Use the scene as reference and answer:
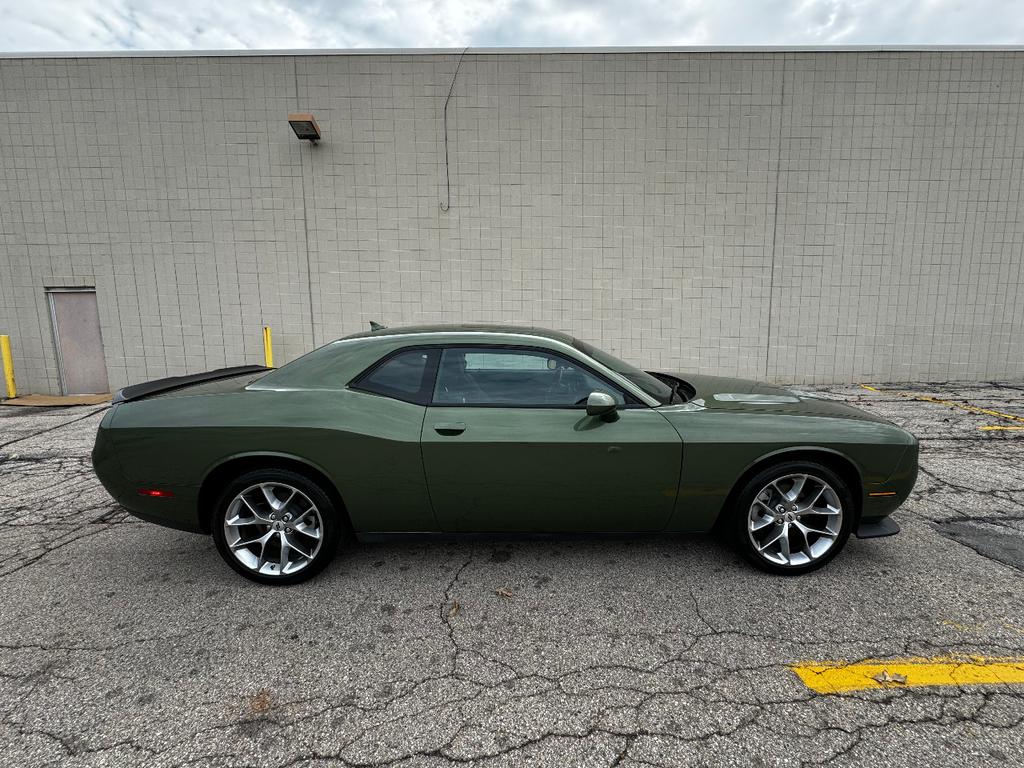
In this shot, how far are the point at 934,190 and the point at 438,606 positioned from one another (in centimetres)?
1084

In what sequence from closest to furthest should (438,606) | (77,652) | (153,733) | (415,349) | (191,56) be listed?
(153,733), (77,652), (438,606), (415,349), (191,56)

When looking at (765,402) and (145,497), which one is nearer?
(145,497)

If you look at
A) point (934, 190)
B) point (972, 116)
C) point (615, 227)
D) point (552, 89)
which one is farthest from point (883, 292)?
point (552, 89)

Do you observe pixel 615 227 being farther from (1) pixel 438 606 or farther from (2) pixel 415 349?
(1) pixel 438 606

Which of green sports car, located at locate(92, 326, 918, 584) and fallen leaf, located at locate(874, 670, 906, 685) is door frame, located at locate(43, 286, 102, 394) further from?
fallen leaf, located at locate(874, 670, 906, 685)

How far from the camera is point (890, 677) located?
2.00 m

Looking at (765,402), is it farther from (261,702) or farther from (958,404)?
(958,404)

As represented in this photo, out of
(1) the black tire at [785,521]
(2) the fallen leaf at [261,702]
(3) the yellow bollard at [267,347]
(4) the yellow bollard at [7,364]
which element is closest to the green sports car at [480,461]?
(1) the black tire at [785,521]

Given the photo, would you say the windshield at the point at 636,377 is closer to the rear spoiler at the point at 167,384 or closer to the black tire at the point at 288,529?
the black tire at the point at 288,529

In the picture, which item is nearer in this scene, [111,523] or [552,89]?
[111,523]

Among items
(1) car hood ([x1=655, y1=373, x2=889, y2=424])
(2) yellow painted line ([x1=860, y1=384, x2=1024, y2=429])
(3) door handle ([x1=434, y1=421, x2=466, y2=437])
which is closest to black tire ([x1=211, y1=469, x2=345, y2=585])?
(3) door handle ([x1=434, y1=421, x2=466, y2=437])

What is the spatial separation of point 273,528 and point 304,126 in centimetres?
733

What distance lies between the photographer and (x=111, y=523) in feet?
11.7

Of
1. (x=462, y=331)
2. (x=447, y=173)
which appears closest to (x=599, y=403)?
(x=462, y=331)
